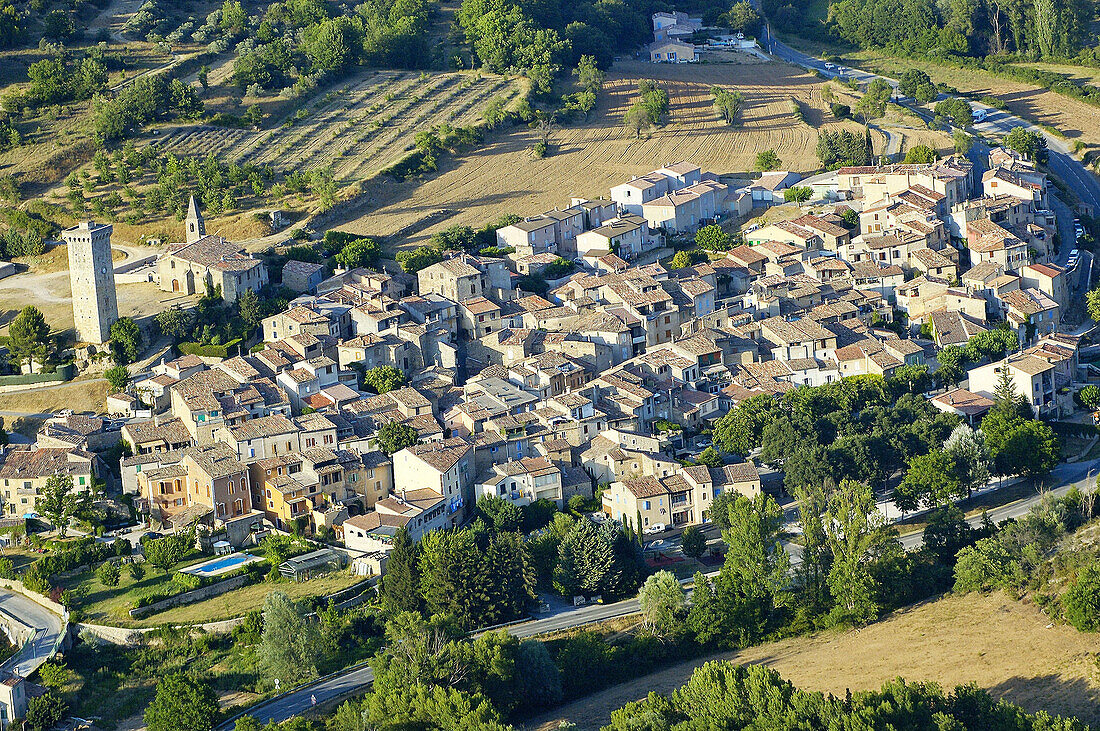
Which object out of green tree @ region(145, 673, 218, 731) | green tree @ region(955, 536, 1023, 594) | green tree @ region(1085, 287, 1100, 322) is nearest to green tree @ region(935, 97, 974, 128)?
green tree @ region(1085, 287, 1100, 322)

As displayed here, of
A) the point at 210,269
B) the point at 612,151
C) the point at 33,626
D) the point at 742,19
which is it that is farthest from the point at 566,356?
the point at 742,19

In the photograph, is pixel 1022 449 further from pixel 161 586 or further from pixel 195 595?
pixel 161 586

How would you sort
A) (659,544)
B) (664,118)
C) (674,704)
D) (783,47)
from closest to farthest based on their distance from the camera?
(674,704) < (659,544) < (664,118) < (783,47)

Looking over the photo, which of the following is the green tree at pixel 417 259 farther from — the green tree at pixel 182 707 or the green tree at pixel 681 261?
the green tree at pixel 182 707

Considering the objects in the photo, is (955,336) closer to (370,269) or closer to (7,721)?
(370,269)

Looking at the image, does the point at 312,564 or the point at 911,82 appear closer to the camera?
the point at 312,564

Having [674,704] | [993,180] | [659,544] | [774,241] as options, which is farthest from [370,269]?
[674,704]
